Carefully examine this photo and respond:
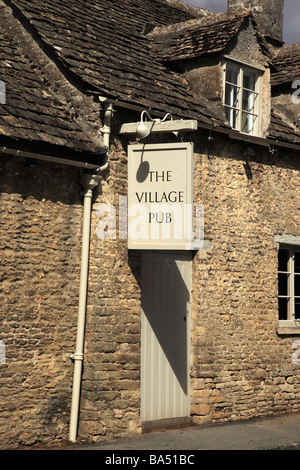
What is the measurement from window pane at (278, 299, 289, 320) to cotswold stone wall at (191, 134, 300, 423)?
39 centimetres

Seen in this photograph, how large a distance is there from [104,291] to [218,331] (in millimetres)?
2484

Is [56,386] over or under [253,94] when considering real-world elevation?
under

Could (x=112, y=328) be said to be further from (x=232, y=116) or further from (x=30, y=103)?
(x=232, y=116)

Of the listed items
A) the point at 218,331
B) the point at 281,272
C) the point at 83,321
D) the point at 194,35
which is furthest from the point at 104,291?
the point at 194,35

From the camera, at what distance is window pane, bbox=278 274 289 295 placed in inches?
531

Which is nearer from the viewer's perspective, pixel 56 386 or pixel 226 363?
pixel 56 386

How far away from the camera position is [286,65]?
15.0 meters

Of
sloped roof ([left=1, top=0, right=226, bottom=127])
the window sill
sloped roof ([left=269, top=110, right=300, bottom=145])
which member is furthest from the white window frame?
sloped roof ([left=1, top=0, right=226, bottom=127])

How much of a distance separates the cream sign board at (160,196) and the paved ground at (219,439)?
8.26 feet

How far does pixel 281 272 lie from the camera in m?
13.4

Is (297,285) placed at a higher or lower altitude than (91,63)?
lower

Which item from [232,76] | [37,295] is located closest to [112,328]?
[37,295]

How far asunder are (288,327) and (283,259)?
1.21 meters

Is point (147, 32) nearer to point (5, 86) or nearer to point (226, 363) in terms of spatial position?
point (5, 86)
